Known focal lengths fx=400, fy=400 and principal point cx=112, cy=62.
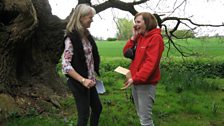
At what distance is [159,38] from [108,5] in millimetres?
5330

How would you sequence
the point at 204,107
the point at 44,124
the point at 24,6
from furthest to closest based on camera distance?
1. the point at 204,107
2. the point at 24,6
3. the point at 44,124

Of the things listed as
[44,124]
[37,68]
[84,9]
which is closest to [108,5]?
[37,68]

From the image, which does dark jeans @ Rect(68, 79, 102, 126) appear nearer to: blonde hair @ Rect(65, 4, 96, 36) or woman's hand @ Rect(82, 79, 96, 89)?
woman's hand @ Rect(82, 79, 96, 89)

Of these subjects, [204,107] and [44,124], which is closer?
[44,124]

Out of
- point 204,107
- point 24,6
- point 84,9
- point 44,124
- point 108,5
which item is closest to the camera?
point 84,9

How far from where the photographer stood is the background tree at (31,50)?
736 cm

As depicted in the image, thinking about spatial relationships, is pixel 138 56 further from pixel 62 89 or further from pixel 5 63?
pixel 62 89

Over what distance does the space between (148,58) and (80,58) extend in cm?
82

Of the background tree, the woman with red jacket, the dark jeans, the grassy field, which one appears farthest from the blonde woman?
the background tree

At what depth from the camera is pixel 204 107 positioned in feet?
28.5

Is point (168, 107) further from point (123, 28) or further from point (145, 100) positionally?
point (145, 100)

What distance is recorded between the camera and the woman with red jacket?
4781 millimetres

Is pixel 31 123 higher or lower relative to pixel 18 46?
lower

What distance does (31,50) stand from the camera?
341 inches
